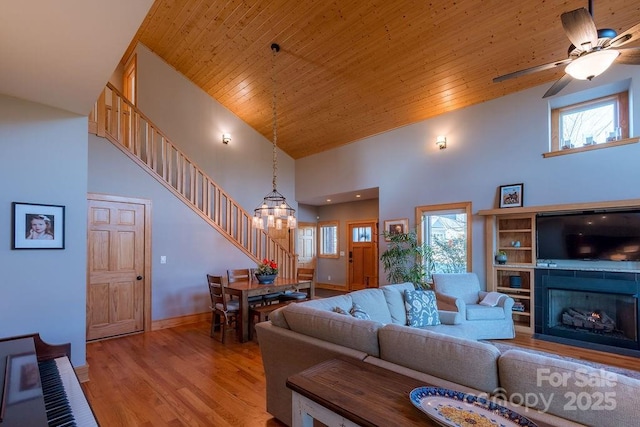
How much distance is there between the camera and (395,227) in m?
6.44

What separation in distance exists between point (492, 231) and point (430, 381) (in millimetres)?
4326

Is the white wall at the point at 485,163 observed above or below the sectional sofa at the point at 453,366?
above

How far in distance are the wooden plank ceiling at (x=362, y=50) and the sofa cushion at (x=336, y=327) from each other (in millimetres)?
3954

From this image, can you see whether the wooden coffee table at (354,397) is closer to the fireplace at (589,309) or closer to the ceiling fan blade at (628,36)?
the ceiling fan blade at (628,36)

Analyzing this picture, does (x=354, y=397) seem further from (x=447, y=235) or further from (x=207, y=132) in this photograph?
(x=207, y=132)

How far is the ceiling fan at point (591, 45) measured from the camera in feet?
6.95

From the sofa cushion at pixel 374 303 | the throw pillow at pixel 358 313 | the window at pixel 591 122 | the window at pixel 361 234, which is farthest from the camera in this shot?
the window at pixel 361 234

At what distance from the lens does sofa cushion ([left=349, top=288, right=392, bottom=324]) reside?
3264 millimetres

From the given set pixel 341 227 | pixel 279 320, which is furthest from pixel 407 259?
pixel 279 320

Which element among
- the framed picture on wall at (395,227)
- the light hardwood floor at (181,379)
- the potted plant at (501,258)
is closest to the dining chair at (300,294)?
the light hardwood floor at (181,379)

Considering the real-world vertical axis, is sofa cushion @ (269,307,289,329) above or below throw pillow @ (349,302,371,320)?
above

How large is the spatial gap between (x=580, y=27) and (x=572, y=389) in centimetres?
235

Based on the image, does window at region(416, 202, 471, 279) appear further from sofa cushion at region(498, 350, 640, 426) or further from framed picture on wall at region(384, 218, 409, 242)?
sofa cushion at region(498, 350, 640, 426)


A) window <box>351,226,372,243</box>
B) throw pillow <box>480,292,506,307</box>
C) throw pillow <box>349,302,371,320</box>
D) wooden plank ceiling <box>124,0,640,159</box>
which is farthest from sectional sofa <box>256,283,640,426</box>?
window <box>351,226,372,243</box>
